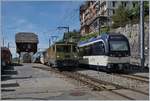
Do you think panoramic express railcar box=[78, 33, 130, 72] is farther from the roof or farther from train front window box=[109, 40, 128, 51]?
the roof

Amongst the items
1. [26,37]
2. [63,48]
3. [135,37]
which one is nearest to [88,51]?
[63,48]

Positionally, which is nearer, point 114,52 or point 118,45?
point 114,52

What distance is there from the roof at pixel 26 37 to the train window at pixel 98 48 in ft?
104

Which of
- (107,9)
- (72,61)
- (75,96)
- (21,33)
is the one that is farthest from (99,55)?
(107,9)

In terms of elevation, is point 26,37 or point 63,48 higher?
point 26,37

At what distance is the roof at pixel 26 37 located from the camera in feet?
203

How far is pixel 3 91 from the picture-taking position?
16.0 metres

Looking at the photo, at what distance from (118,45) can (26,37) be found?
118 ft

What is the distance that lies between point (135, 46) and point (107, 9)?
66.1m

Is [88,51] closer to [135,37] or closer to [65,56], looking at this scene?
[65,56]

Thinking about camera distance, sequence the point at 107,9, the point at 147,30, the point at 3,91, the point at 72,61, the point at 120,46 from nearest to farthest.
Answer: the point at 3,91 < the point at 120,46 < the point at 72,61 < the point at 147,30 < the point at 107,9

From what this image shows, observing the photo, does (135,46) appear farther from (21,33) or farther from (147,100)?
(147,100)

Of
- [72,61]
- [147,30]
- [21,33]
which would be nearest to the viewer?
[72,61]

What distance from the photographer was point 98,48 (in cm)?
2973
